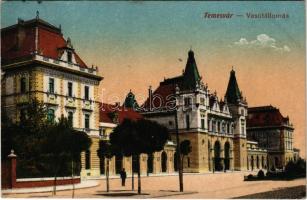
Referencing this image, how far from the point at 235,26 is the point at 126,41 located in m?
4.06

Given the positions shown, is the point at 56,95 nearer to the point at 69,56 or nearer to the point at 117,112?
the point at 69,56

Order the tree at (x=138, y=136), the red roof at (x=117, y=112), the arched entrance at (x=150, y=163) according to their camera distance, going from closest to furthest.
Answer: the tree at (x=138, y=136) → the red roof at (x=117, y=112) → the arched entrance at (x=150, y=163)

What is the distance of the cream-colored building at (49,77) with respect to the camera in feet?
72.7

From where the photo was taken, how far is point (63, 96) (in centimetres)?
2445

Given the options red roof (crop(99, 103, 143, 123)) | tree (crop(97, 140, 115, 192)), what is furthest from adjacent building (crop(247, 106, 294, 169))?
tree (crop(97, 140, 115, 192))

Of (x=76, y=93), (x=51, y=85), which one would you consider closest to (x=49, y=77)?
(x=51, y=85)

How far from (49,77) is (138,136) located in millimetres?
5938

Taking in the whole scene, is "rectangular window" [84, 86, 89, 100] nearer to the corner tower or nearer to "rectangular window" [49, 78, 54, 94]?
"rectangular window" [49, 78, 54, 94]

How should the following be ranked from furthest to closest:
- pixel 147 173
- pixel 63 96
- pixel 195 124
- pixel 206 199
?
pixel 195 124 < pixel 147 173 < pixel 63 96 < pixel 206 199

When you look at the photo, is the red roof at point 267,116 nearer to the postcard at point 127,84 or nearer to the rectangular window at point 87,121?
the postcard at point 127,84

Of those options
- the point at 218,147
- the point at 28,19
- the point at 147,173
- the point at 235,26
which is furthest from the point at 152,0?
the point at 218,147

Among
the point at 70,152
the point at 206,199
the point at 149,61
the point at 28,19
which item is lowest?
the point at 206,199

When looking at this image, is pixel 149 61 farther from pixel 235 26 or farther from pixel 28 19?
pixel 28 19

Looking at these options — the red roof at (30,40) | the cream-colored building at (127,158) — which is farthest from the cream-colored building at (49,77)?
the cream-colored building at (127,158)
